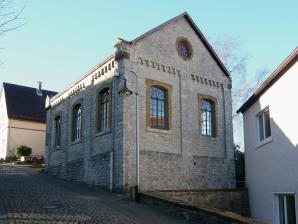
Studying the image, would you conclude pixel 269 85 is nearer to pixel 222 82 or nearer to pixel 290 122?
pixel 290 122

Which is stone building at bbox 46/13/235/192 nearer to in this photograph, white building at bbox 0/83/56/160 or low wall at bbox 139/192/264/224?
low wall at bbox 139/192/264/224

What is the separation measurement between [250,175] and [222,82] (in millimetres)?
6842

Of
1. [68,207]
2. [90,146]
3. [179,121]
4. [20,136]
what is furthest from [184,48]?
[20,136]

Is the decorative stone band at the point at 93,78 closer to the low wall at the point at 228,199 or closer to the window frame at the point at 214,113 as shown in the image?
the window frame at the point at 214,113

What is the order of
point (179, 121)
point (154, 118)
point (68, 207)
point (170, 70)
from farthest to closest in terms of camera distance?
1. point (170, 70)
2. point (179, 121)
3. point (154, 118)
4. point (68, 207)

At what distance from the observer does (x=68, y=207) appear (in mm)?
13875

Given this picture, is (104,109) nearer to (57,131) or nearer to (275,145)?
(57,131)

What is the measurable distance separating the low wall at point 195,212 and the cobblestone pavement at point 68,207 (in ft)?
0.84

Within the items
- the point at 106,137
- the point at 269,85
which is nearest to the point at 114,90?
the point at 106,137

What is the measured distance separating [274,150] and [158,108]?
6.75 meters

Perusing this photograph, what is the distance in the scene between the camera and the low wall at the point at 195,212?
10.9m

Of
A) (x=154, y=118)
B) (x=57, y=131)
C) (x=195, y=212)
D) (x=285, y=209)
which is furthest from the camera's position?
(x=57, y=131)

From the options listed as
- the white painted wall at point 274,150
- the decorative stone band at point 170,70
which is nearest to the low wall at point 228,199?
the white painted wall at point 274,150

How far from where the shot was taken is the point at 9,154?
3925 centimetres
